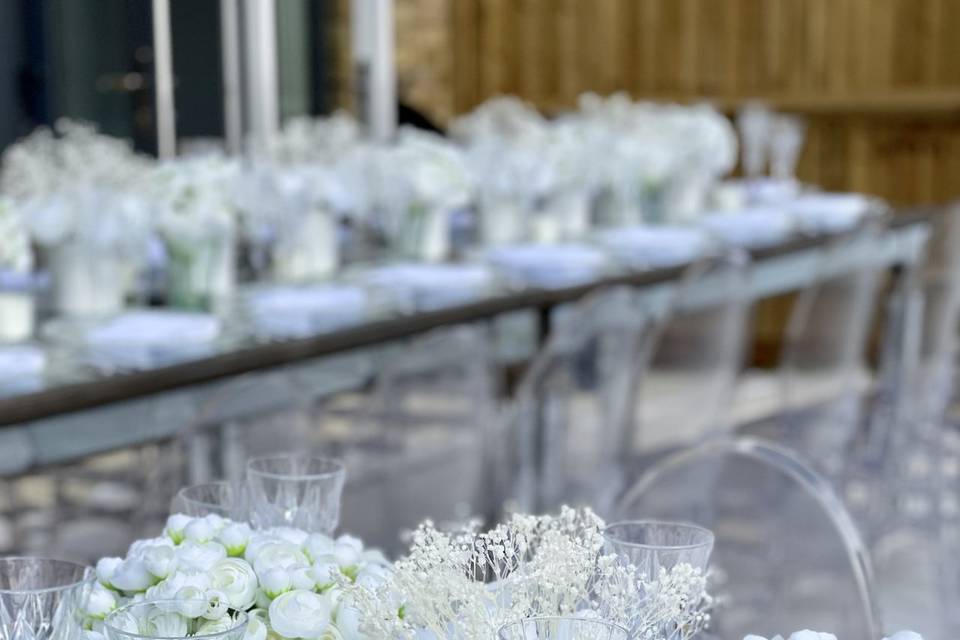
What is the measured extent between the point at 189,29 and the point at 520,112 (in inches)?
108

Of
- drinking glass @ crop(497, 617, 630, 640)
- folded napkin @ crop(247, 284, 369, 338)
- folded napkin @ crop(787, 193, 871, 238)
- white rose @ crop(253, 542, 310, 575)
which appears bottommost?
folded napkin @ crop(787, 193, 871, 238)

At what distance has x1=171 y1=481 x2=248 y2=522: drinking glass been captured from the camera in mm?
1265

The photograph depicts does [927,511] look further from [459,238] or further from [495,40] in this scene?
[495,40]

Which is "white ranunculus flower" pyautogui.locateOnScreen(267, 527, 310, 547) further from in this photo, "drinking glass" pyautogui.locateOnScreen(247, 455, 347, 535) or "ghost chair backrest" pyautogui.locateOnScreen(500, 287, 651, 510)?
"ghost chair backrest" pyautogui.locateOnScreen(500, 287, 651, 510)

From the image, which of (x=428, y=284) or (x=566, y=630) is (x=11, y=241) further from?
(x=566, y=630)

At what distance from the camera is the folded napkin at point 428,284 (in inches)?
134

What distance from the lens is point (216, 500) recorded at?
1.29 meters

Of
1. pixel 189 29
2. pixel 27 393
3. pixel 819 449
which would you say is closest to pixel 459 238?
pixel 819 449

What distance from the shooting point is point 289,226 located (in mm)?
3648

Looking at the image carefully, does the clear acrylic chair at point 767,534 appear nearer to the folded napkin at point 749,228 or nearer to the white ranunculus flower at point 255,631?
the white ranunculus flower at point 255,631

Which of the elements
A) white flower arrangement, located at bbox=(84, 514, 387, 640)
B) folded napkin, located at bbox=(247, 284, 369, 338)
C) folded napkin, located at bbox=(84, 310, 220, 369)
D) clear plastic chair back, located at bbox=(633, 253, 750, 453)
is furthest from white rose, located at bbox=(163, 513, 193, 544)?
clear plastic chair back, located at bbox=(633, 253, 750, 453)

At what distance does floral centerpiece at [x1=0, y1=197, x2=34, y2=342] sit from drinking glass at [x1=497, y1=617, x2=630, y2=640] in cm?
217

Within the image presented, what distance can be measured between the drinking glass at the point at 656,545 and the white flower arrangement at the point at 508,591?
32 mm

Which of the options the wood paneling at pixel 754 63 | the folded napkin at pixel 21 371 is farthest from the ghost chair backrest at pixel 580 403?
the wood paneling at pixel 754 63
